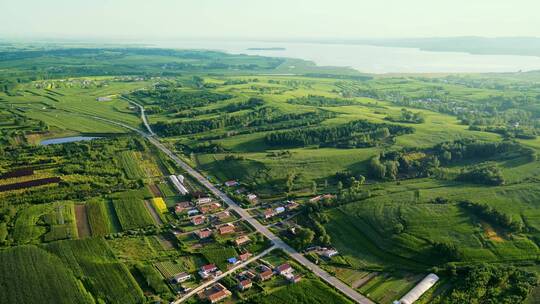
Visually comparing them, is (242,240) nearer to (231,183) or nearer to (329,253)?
(329,253)

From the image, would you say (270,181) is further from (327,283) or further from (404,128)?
(404,128)

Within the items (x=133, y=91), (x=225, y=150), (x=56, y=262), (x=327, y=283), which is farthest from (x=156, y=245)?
(x=133, y=91)

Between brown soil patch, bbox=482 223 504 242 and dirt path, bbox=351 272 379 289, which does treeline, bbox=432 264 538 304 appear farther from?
dirt path, bbox=351 272 379 289

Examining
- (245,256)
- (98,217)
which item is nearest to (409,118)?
(245,256)

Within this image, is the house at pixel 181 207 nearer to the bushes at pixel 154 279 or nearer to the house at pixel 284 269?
the bushes at pixel 154 279

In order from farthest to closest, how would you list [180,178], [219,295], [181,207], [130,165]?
[130,165] < [180,178] < [181,207] < [219,295]

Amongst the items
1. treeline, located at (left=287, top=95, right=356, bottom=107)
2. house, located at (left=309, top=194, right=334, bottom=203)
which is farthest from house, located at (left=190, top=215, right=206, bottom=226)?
treeline, located at (left=287, top=95, right=356, bottom=107)

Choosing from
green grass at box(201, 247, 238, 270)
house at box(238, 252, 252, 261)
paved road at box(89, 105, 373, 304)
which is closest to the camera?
paved road at box(89, 105, 373, 304)
